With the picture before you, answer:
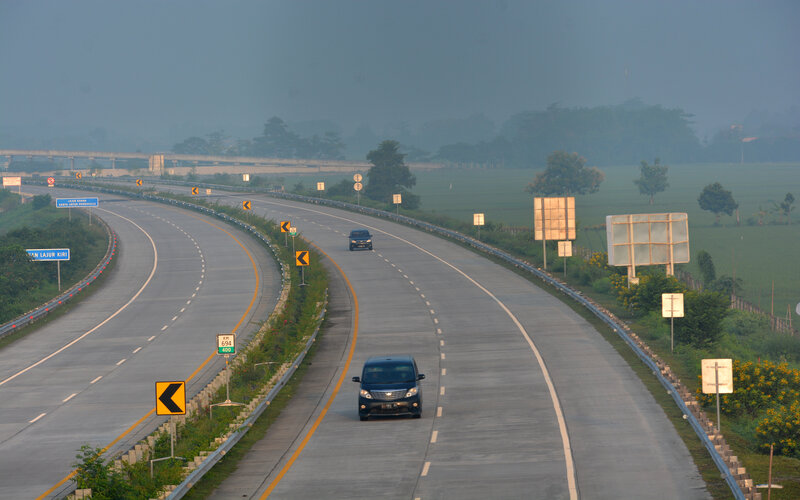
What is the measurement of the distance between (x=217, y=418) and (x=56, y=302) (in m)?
33.6

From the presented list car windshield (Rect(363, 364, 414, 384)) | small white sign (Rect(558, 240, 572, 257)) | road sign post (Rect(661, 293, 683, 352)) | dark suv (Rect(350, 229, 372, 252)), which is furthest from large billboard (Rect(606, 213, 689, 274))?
dark suv (Rect(350, 229, 372, 252))

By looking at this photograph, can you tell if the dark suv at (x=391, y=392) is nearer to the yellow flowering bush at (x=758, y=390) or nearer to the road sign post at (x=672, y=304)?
the yellow flowering bush at (x=758, y=390)

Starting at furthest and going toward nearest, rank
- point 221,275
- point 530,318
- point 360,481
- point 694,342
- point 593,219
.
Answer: point 593,219 < point 221,275 < point 530,318 < point 694,342 < point 360,481

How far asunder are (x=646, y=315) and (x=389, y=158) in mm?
118863

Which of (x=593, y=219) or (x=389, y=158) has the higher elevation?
(x=389, y=158)

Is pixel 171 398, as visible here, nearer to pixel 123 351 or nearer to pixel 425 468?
pixel 425 468

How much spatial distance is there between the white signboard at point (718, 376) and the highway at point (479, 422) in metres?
1.80

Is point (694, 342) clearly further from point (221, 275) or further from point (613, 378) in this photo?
point (221, 275)

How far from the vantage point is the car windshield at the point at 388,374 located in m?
31.0

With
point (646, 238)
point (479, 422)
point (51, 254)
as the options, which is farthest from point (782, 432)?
point (51, 254)

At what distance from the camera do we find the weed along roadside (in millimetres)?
21391

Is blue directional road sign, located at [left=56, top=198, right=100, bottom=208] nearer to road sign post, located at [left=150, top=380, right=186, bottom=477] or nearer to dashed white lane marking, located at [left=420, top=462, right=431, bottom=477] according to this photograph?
road sign post, located at [left=150, top=380, right=186, bottom=477]

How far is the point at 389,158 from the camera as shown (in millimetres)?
167500

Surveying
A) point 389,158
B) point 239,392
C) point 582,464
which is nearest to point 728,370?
point 582,464
